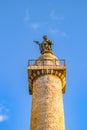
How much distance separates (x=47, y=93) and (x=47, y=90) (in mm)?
264

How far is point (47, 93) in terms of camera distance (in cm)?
2375

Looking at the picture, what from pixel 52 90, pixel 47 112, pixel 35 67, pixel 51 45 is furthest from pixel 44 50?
pixel 47 112

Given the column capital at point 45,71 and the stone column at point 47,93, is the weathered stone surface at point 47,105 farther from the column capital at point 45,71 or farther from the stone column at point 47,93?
the column capital at point 45,71

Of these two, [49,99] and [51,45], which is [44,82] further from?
[51,45]

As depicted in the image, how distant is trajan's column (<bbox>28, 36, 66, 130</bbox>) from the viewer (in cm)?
2236

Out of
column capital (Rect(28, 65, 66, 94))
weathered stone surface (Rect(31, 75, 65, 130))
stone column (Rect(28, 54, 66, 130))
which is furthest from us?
column capital (Rect(28, 65, 66, 94))

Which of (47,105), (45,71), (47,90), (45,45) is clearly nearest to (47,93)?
(47,90)

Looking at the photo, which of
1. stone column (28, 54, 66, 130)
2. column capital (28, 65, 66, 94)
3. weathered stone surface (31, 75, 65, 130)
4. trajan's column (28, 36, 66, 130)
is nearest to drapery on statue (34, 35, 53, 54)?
trajan's column (28, 36, 66, 130)

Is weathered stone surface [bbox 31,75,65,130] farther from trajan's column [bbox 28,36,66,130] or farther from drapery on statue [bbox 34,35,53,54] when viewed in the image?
drapery on statue [bbox 34,35,53,54]

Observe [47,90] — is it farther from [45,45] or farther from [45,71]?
[45,45]

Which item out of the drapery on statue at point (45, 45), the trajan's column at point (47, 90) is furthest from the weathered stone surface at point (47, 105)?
the drapery on statue at point (45, 45)

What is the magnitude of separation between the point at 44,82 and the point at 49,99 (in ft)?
5.32

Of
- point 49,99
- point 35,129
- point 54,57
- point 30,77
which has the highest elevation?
point 54,57

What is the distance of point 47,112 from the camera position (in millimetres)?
22609
